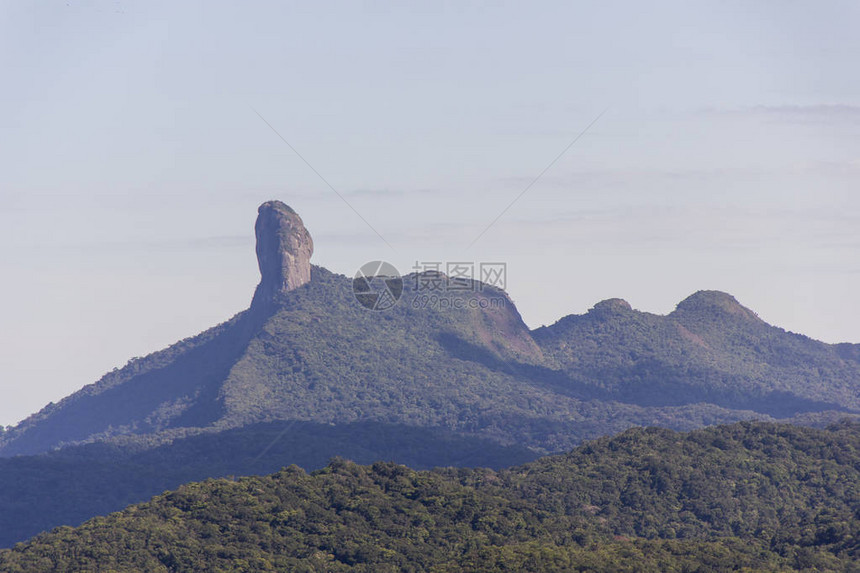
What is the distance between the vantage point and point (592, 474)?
146750mm

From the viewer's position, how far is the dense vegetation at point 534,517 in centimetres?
10400

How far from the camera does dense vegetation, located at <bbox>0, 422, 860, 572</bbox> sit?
104 meters

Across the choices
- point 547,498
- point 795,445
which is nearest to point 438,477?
point 547,498

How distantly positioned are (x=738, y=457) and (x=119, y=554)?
76.3 meters

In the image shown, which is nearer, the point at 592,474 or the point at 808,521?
the point at 808,521

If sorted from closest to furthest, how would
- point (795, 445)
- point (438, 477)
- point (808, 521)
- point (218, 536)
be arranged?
point (218, 536), point (808, 521), point (438, 477), point (795, 445)

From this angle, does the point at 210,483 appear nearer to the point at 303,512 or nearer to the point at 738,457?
the point at 303,512

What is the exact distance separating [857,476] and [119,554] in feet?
275

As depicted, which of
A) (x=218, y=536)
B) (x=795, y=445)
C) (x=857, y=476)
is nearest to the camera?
(x=218, y=536)

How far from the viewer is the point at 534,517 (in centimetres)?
12150

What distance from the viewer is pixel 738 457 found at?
495 feet

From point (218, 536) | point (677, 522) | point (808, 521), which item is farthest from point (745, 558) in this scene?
point (218, 536)

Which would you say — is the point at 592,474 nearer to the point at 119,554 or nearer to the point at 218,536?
the point at 218,536

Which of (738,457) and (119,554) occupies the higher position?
(738,457)
